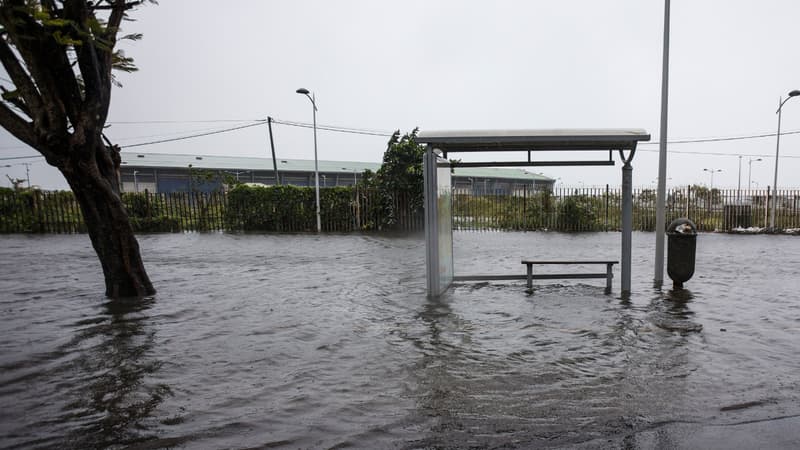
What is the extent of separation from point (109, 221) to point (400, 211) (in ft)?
52.2

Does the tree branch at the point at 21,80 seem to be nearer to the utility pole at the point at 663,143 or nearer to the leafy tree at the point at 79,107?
the leafy tree at the point at 79,107

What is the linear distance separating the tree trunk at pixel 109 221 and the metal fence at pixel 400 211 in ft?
50.5

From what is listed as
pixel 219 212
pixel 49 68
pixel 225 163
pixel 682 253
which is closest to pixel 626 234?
pixel 682 253

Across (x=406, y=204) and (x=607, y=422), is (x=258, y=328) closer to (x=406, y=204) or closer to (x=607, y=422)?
(x=607, y=422)

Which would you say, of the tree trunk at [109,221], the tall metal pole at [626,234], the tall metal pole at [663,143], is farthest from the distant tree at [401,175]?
the tree trunk at [109,221]

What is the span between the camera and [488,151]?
968 cm

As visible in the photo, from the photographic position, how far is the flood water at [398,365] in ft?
12.5

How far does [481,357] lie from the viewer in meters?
5.53

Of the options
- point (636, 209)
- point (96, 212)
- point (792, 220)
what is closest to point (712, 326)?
point (96, 212)

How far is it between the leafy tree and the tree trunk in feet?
0.05

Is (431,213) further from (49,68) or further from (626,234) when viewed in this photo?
(49,68)

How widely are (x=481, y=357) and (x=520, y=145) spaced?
195 inches

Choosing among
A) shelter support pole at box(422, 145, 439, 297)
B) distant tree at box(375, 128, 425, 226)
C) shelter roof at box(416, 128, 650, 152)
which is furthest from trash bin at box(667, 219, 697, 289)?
distant tree at box(375, 128, 425, 226)

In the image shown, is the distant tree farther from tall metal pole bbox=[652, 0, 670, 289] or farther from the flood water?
tall metal pole bbox=[652, 0, 670, 289]
